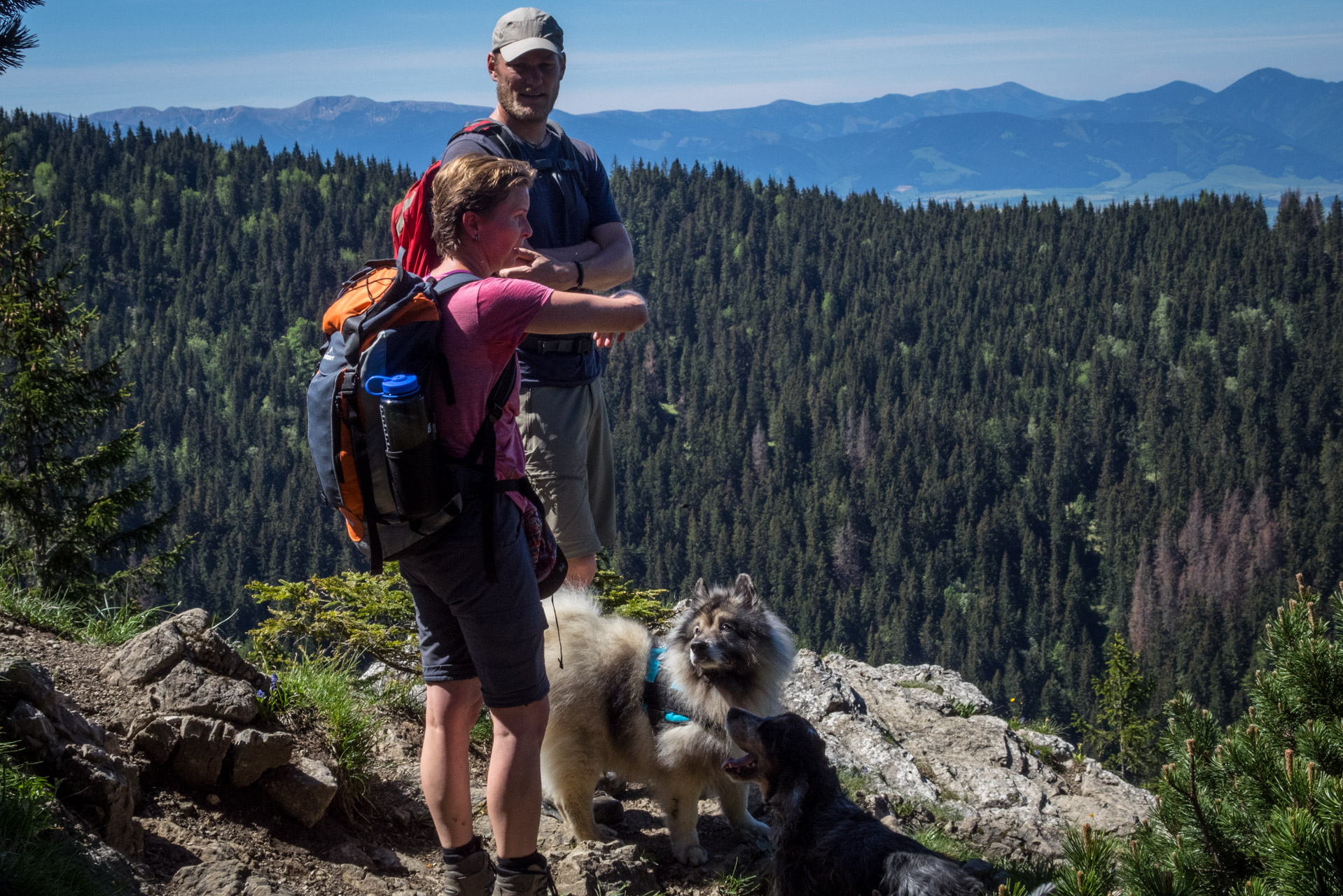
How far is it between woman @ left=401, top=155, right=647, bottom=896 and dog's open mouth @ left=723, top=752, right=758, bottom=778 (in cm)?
92

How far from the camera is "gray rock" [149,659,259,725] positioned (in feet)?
12.1

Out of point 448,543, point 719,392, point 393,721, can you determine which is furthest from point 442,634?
point 719,392

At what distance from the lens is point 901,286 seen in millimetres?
144375

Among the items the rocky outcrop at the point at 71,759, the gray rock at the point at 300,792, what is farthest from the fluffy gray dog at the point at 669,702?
the rocky outcrop at the point at 71,759

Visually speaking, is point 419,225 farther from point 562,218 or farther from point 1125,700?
point 1125,700

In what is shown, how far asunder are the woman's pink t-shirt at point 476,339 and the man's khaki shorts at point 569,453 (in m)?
1.27

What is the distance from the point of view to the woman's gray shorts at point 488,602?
2545mm

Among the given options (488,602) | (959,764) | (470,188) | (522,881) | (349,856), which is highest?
(470,188)

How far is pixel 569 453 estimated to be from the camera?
401cm

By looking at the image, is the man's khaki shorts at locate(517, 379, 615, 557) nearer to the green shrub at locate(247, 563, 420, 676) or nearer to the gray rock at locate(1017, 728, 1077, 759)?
the green shrub at locate(247, 563, 420, 676)

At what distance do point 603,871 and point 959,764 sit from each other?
3697mm

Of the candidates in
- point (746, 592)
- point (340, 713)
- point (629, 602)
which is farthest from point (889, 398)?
point (340, 713)

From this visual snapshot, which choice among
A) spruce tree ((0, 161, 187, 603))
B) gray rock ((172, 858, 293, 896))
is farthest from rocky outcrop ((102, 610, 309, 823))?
spruce tree ((0, 161, 187, 603))

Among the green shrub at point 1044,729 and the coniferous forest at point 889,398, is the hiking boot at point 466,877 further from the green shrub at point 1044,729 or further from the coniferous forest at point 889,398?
the coniferous forest at point 889,398
